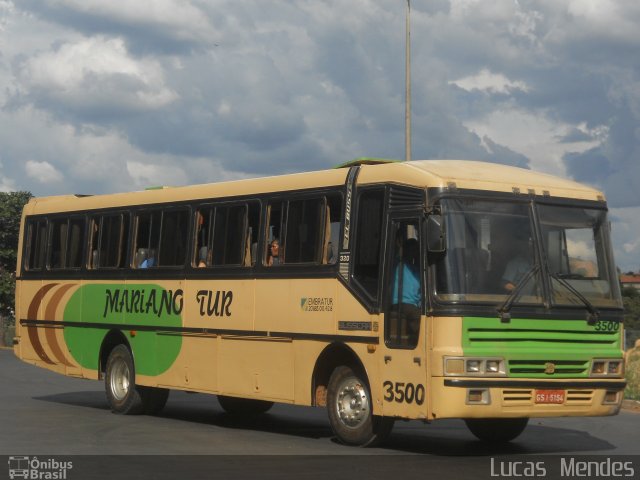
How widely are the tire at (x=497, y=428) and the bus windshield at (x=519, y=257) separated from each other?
2.05m

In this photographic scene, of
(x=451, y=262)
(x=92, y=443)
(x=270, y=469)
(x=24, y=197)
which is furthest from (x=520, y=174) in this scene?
(x=24, y=197)

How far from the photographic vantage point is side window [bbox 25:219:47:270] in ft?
76.7

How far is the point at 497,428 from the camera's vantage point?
1645cm

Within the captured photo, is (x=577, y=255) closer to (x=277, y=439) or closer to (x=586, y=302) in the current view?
(x=586, y=302)

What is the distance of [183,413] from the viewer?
21219 mm

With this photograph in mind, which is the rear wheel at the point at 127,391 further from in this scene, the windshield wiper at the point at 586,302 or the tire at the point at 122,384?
the windshield wiper at the point at 586,302

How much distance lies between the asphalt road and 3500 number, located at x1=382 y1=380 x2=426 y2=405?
59cm

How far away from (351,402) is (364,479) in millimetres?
3342

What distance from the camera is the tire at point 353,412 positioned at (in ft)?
50.4

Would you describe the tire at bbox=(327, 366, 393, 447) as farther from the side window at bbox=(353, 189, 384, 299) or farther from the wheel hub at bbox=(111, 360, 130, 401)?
the wheel hub at bbox=(111, 360, 130, 401)

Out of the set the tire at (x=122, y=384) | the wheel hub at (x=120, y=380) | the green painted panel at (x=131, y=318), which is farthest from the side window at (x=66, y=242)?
the wheel hub at (x=120, y=380)

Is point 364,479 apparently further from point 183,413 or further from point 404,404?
point 183,413

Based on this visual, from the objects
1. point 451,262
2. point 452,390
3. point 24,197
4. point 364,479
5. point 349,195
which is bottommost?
point 364,479

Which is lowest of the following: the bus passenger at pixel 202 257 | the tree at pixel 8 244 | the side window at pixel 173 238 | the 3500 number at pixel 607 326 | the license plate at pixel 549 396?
the license plate at pixel 549 396
